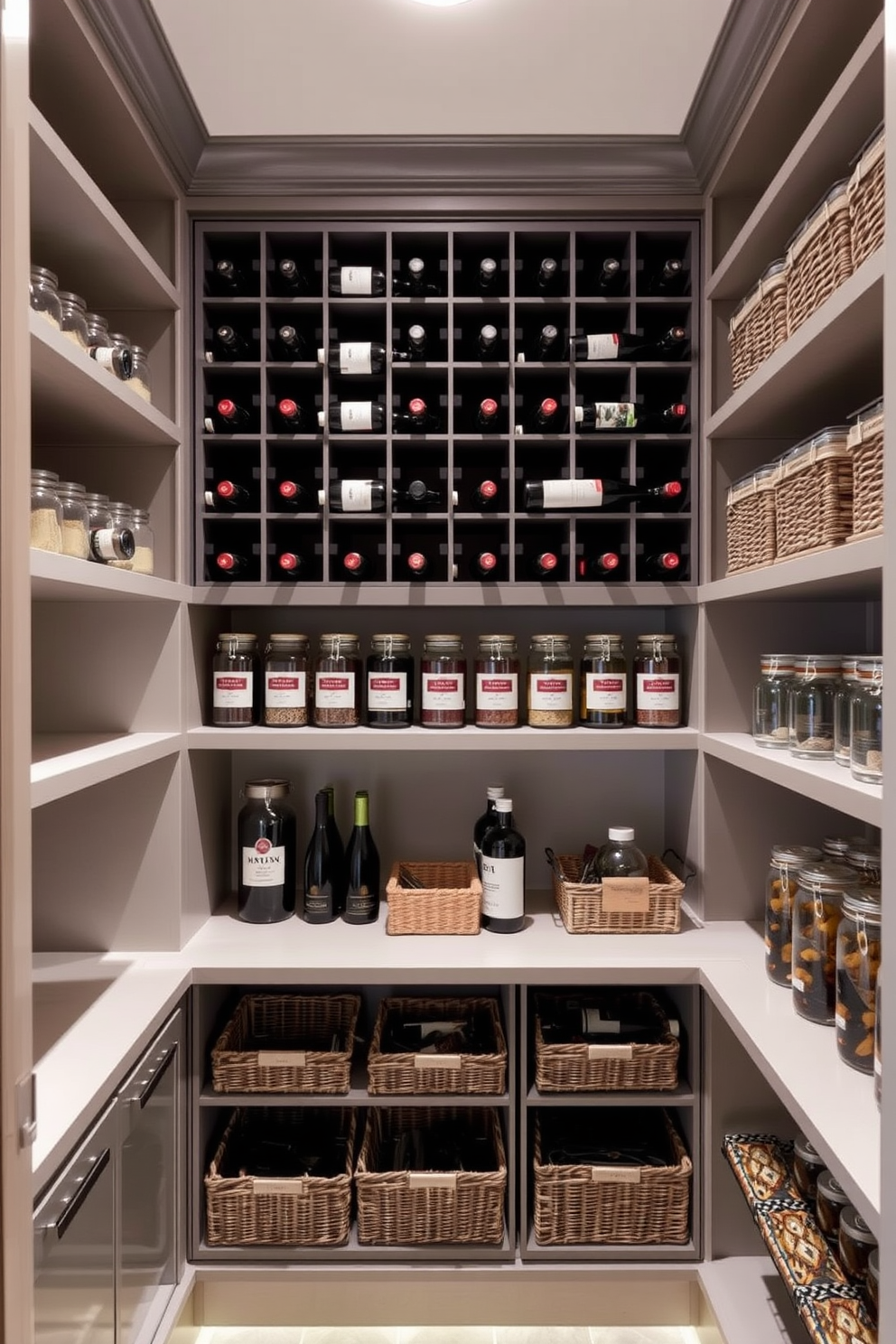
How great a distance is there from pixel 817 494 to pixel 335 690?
3.36ft

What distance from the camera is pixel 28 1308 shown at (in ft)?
2.60

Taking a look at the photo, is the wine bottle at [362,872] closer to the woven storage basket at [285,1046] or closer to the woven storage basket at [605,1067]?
the woven storage basket at [285,1046]

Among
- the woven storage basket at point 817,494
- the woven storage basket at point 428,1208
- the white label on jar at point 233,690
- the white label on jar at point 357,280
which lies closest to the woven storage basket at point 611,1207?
the woven storage basket at point 428,1208

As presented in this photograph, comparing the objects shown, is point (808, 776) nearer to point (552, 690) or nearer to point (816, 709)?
point (816, 709)

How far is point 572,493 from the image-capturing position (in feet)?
5.61

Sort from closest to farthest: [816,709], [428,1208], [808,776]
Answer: [808,776] < [816,709] < [428,1208]

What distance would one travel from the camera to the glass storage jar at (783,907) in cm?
142

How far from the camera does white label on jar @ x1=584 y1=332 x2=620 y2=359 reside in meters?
1.72

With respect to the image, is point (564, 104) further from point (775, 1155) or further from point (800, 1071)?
point (775, 1155)

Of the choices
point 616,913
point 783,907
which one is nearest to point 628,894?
point 616,913

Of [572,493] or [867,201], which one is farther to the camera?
[572,493]

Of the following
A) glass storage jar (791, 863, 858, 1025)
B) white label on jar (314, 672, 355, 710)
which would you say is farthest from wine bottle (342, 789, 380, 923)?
glass storage jar (791, 863, 858, 1025)

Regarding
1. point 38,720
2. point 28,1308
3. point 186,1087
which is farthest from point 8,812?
point 186,1087

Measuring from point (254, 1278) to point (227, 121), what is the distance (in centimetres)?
223
